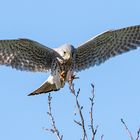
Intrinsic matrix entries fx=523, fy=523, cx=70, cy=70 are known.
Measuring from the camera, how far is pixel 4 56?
8.67 meters

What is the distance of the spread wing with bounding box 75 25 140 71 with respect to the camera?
9.05m

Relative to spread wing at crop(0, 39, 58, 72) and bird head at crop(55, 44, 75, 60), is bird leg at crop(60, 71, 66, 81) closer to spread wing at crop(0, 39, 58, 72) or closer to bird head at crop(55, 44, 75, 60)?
bird head at crop(55, 44, 75, 60)

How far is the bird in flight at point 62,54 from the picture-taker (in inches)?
333

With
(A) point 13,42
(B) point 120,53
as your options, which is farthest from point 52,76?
(B) point 120,53

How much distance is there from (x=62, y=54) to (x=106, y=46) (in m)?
1.04

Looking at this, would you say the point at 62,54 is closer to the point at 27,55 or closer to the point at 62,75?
the point at 62,75

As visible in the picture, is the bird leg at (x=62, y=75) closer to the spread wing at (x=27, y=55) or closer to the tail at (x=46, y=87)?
the tail at (x=46, y=87)

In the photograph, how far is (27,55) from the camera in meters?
8.91

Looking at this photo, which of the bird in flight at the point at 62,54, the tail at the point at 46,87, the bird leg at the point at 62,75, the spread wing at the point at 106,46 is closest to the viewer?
the bird leg at the point at 62,75

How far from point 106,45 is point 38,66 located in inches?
51.6

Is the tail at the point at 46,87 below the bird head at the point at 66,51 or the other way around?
below

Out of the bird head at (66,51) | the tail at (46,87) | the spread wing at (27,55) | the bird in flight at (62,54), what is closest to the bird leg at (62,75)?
the bird in flight at (62,54)

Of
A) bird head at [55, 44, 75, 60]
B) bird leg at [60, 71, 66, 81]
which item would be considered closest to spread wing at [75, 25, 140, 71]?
bird head at [55, 44, 75, 60]

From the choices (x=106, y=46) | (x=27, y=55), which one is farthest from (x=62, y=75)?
(x=106, y=46)
